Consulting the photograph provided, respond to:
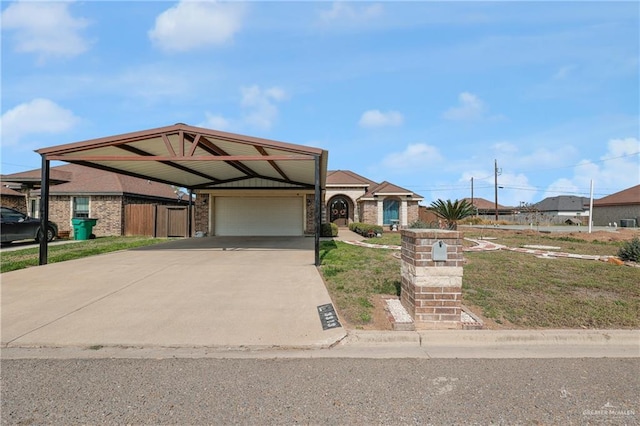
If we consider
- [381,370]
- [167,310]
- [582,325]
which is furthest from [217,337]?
[582,325]

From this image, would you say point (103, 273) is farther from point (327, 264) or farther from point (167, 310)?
point (327, 264)

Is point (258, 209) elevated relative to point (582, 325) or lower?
elevated

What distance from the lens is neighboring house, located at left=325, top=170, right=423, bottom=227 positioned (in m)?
24.8

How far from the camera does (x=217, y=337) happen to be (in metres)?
4.24

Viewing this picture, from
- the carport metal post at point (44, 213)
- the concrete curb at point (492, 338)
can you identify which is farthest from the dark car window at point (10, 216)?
the concrete curb at point (492, 338)

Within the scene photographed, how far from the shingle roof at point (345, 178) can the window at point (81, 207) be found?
50.8ft

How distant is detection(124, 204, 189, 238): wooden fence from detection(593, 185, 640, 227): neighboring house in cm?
4127

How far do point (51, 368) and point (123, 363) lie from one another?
670 mm

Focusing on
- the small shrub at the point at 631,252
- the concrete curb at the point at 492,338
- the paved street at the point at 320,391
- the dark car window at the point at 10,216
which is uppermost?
the dark car window at the point at 10,216

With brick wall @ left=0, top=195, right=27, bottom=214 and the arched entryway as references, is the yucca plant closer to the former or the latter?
the arched entryway

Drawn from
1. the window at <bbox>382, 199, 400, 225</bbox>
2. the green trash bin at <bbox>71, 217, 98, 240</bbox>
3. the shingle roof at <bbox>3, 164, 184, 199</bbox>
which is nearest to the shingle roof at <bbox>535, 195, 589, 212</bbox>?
the window at <bbox>382, 199, 400, 225</bbox>


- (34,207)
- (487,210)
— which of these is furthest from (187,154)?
(487,210)

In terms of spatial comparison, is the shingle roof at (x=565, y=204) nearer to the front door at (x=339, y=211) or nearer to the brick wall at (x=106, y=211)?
the front door at (x=339, y=211)

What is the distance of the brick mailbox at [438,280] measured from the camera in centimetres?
448
